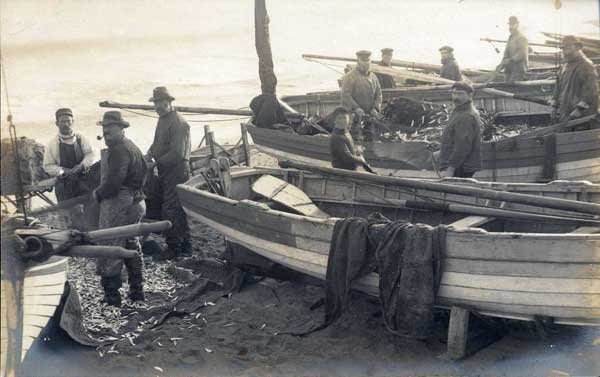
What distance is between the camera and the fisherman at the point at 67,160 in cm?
886

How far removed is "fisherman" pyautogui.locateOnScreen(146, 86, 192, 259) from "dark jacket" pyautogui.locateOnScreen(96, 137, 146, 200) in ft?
4.79

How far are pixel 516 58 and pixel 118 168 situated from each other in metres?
10.8

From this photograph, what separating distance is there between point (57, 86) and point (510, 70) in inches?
556

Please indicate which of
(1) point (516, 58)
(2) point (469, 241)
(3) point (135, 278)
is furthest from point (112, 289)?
(1) point (516, 58)

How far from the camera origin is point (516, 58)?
1562 centimetres

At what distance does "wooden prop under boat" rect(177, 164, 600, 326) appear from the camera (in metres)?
5.89

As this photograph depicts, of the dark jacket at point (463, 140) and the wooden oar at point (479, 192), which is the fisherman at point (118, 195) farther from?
the dark jacket at point (463, 140)

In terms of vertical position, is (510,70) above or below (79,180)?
above

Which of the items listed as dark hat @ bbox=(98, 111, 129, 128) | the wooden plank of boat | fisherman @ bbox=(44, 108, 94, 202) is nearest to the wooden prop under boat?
the wooden plank of boat

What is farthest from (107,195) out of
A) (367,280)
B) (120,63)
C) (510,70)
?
(120,63)

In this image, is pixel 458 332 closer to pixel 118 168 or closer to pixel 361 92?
pixel 118 168

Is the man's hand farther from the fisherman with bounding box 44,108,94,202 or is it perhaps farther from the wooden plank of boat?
the fisherman with bounding box 44,108,94,202

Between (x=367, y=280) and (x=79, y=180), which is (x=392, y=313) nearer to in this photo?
(x=367, y=280)

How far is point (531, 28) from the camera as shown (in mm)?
35625
